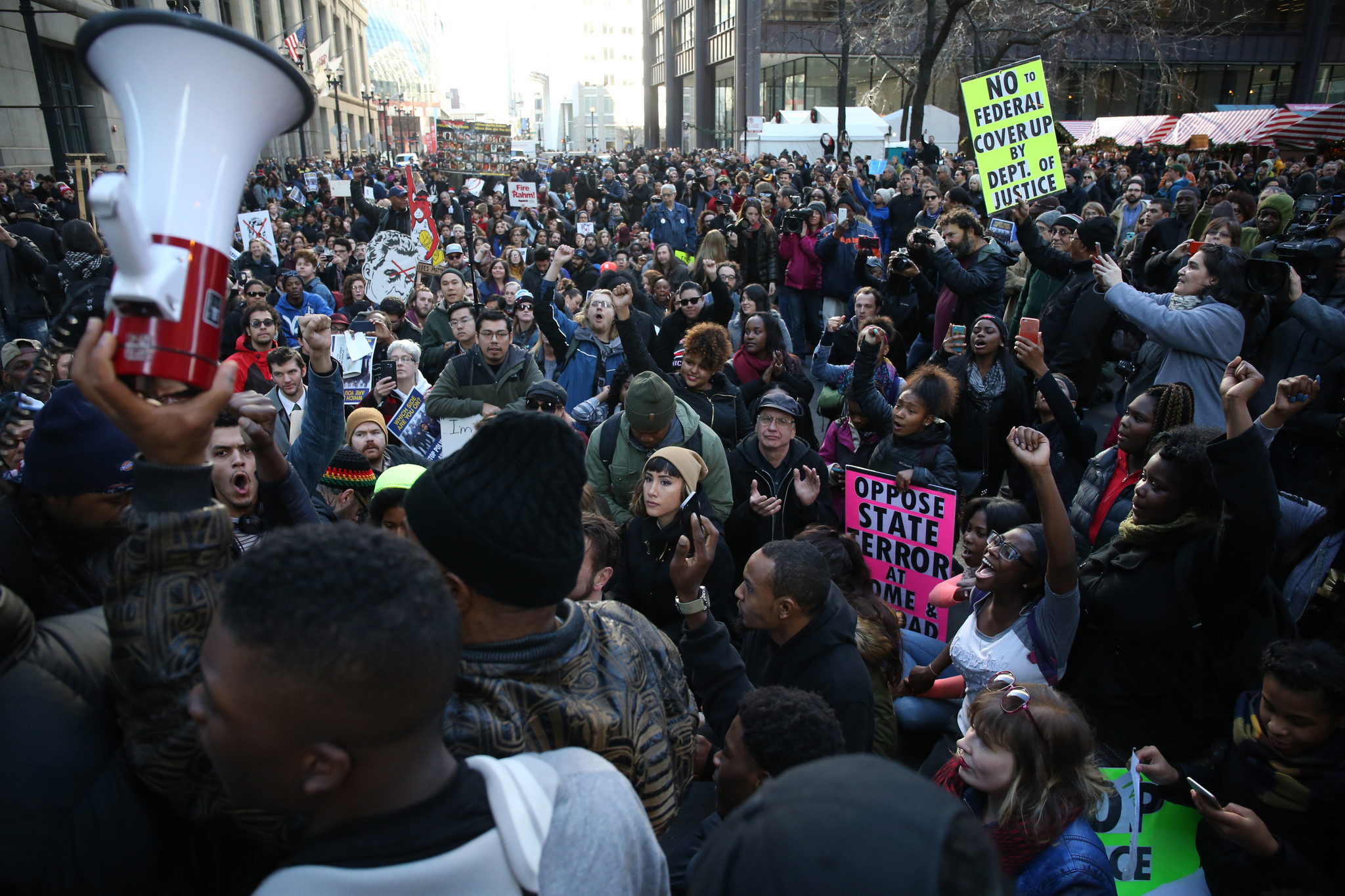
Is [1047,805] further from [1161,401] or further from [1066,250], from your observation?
[1066,250]

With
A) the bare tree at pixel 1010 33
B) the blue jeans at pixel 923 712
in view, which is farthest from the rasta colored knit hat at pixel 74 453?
the bare tree at pixel 1010 33

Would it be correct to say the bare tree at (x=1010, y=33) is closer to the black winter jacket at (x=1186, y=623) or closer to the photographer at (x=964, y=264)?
the photographer at (x=964, y=264)

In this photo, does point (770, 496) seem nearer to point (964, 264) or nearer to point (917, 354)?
point (964, 264)

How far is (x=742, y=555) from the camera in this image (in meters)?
4.44

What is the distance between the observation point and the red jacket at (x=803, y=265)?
9.78 meters

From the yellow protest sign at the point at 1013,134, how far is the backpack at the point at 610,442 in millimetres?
3768

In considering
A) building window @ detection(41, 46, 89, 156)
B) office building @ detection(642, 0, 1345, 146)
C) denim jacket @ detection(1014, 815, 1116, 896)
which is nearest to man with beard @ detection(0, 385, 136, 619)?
denim jacket @ detection(1014, 815, 1116, 896)

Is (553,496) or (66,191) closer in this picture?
(553,496)

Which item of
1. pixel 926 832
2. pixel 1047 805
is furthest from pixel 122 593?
pixel 1047 805

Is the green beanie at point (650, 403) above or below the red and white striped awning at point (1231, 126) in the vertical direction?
below

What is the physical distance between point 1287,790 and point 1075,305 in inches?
175

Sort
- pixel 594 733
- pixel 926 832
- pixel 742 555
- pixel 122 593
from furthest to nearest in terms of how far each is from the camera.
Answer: pixel 742 555
pixel 594 733
pixel 122 593
pixel 926 832

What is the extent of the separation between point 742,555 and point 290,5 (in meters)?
47.9

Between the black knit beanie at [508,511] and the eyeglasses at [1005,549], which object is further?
the eyeglasses at [1005,549]
